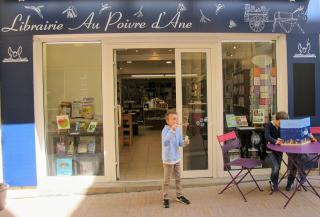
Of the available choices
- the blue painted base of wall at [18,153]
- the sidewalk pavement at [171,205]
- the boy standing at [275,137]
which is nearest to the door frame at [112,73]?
the blue painted base of wall at [18,153]

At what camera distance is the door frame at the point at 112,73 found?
6.83m

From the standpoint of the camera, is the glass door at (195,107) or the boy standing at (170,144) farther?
the glass door at (195,107)

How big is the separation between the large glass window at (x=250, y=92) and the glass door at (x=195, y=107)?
39cm

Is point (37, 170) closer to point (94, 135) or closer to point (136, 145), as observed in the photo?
point (94, 135)

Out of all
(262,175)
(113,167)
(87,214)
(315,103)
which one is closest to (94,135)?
(113,167)

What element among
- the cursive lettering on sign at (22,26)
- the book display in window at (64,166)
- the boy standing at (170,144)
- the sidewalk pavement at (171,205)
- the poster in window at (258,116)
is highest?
the cursive lettering on sign at (22,26)

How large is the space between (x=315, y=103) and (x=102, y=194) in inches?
160

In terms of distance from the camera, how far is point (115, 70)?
280 inches

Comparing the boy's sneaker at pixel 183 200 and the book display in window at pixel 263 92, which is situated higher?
the book display in window at pixel 263 92

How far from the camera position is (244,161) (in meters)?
6.23

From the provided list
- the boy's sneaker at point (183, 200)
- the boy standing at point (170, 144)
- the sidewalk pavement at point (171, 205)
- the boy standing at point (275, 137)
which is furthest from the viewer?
the boy standing at point (275, 137)

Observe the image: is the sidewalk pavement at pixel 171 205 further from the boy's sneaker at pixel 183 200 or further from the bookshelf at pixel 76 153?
the bookshelf at pixel 76 153

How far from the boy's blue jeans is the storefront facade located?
3.62ft

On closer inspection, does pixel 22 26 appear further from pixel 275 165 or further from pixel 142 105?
pixel 142 105
